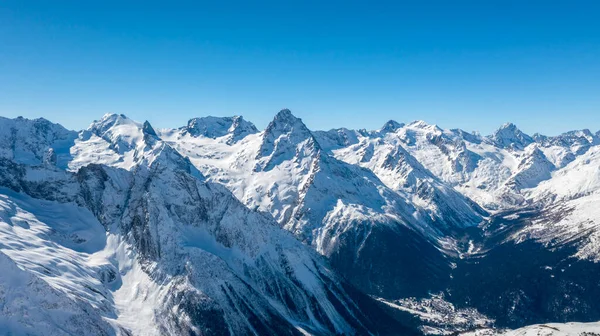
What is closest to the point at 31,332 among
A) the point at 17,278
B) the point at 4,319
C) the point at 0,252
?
the point at 4,319

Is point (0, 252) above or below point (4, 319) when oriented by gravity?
above

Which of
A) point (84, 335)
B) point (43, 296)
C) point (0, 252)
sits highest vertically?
point (0, 252)

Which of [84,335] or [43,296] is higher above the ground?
[43,296]

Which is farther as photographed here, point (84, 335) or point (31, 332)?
point (84, 335)

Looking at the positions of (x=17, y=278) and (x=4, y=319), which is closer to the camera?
(x=4, y=319)

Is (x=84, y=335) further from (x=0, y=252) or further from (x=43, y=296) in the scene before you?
(x=0, y=252)

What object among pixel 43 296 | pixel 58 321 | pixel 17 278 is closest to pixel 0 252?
pixel 17 278

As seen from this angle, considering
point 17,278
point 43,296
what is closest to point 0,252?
point 17,278

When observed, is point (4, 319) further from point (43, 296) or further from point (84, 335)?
point (84, 335)
